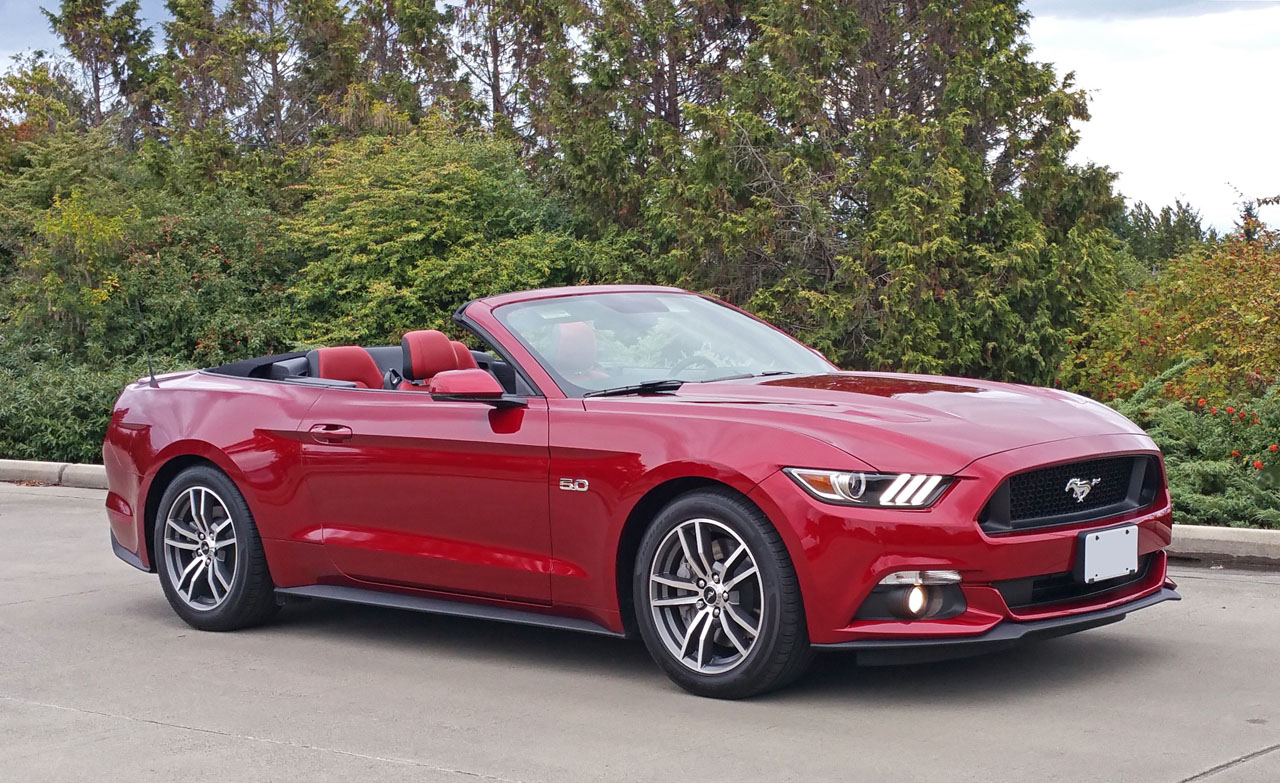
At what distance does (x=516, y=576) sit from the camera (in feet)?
19.7

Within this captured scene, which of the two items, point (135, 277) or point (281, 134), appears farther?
point (281, 134)

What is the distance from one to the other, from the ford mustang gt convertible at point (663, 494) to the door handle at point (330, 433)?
0.4 inches

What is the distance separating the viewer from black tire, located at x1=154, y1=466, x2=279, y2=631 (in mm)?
7066

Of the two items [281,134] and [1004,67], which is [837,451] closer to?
[1004,67]

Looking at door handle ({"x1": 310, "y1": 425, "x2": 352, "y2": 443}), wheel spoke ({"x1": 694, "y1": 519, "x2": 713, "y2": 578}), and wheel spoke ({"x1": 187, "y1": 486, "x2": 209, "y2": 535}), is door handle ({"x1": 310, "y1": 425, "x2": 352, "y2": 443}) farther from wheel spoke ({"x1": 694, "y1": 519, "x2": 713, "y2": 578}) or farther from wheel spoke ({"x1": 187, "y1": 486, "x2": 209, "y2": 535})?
wheel spoke ({"x1": 694, "y1": 519, "x2": 713, "y2": 578})

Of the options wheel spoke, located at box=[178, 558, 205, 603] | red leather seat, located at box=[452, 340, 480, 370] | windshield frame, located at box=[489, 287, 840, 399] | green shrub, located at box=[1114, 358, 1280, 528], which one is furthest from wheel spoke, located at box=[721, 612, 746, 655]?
green shrub, located at box=[1114, 358, 1280, 528]

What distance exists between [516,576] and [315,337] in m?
17.1

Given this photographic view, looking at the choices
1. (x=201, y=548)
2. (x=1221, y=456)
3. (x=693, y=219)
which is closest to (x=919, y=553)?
(x=201, y=548)

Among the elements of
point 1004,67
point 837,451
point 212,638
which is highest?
point 1004,67

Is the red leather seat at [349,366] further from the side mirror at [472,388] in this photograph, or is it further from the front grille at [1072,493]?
the front grille at [1072,493]

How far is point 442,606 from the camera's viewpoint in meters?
6.32

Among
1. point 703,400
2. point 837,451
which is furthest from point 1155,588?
point 703,400

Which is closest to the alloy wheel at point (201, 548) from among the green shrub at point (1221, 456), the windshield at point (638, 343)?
the windshield at point (638, 343)

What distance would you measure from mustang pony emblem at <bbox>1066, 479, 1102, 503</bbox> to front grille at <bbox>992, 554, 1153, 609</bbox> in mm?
295
